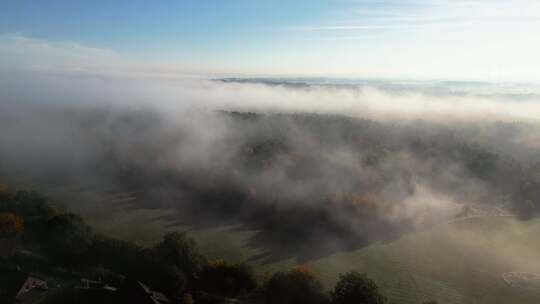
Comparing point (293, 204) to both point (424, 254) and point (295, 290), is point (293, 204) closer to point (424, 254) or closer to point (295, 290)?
point (424, 254)

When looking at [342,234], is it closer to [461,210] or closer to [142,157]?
[461,210]

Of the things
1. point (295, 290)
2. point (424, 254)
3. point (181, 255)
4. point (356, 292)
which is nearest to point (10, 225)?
point (181, 255)

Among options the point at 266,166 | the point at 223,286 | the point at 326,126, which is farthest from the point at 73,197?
the point at 326,126

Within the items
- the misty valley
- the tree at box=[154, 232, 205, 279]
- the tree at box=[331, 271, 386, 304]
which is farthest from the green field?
the tree at box=[154, 232, 205, 279]

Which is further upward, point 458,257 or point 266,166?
point 266,166

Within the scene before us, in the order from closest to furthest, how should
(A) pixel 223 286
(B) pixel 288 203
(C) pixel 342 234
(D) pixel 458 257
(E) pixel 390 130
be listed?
1. (A) pixel 223 286
2. (D) pixel 458 257
3. (C) pixel 342 234
4. (B) pixel 288 203
5. (E) pixel 390 130

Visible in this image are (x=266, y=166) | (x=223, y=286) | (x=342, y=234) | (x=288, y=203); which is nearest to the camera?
(x=223, y=286)

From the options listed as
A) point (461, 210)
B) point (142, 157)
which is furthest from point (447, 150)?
point (142, 157)

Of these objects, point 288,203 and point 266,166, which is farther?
point 266,166
